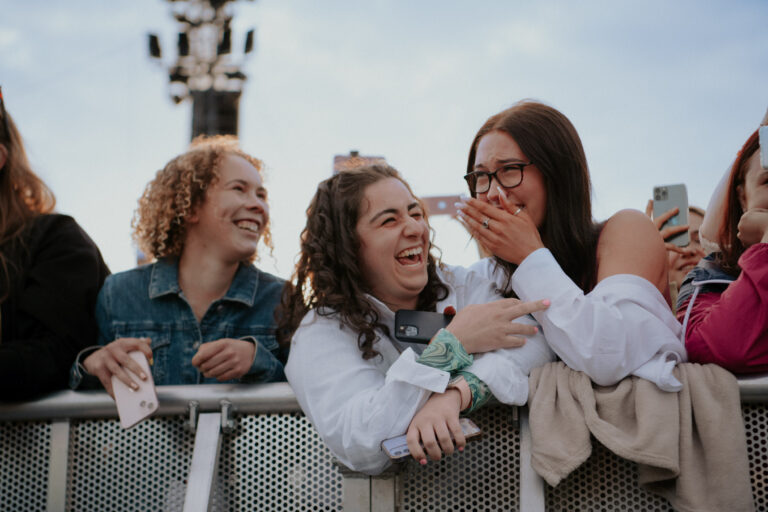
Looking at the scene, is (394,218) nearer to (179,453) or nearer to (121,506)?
(179,453)

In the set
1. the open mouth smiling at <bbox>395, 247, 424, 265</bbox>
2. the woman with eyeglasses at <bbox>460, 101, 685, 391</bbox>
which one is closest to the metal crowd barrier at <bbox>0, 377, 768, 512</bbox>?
the woman with eyeglasses at <bbox>460, 101, 685, 391</bbox>

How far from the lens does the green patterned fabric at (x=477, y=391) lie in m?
1.96

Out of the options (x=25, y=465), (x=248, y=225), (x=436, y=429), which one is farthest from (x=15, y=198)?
(x=436, y=429)

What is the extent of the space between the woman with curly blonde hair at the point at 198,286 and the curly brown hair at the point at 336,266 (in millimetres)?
216

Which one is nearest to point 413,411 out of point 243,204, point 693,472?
point 693,472

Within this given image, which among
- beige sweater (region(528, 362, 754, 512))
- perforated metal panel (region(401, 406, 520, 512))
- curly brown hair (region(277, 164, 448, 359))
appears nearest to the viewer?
beige sweater (region(528, 362, 754, 512))

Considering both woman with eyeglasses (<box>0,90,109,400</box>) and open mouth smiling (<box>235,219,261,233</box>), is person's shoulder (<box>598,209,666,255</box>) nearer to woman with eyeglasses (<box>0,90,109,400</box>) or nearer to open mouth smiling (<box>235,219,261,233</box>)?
open mouth smiling (<box>235,219,261,233</box>)

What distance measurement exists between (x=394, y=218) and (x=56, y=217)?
4.14 feet

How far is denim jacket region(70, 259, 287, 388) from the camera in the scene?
2787mm

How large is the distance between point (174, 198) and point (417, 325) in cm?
147

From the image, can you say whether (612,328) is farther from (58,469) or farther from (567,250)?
(58,469)

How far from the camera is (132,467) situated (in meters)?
2.25

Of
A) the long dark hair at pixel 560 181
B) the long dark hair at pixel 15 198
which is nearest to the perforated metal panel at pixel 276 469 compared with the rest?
the long dark hair at pixel 560 181

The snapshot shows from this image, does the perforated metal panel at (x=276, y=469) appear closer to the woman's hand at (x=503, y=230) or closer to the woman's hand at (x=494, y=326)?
the woman's hand at (x=494, y=326)
